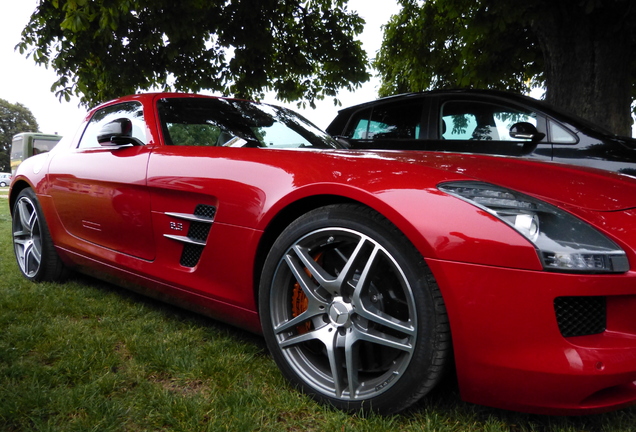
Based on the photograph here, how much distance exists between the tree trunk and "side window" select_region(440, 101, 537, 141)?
6.97ft

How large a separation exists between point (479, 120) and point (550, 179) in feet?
11.3

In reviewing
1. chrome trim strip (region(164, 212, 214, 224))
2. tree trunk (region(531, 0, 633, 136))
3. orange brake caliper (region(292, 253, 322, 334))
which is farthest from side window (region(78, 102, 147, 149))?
tree trunk (region(531, 0, 633, 136))

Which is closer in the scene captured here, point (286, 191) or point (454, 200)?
point (454, 200)

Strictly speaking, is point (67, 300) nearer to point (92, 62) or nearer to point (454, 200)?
point (454, 200)

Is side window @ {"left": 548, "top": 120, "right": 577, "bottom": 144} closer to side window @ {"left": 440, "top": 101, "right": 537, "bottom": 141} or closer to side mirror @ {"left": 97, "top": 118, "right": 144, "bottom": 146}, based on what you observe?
side window @ {"left": 440, "top": 101, "right": 537, "bottom": 141}

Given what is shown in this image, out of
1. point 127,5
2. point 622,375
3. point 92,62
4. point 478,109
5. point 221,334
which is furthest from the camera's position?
point 92,62

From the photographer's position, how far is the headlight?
4.96 feet

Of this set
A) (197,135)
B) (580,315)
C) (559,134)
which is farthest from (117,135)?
(559,134)

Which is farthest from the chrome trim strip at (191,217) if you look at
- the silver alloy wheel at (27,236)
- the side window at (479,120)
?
the side window at (479,120)

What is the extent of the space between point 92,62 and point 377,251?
30.7ft

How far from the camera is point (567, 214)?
5.41ft

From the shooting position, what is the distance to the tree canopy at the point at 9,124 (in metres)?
65.8

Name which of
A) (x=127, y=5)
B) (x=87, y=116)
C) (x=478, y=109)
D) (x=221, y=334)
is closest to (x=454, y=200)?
(x=221, y=334)

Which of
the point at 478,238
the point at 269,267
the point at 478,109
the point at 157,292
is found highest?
the point at 478,109
